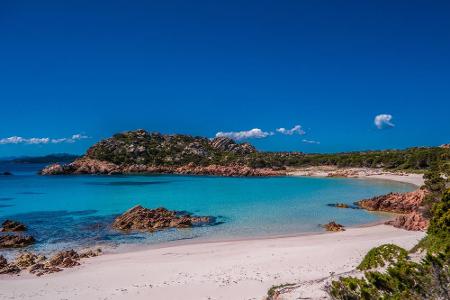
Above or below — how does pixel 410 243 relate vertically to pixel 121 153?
below

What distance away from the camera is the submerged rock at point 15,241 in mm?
22609

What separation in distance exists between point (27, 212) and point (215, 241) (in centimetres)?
2392

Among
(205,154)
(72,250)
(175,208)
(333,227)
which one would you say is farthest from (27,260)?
(205,154)

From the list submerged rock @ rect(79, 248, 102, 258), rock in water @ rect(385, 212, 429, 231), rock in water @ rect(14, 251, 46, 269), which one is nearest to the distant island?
rock in water @ rect(385, 212, 429, 231)

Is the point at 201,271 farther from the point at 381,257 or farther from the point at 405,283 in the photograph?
the point at 405,283

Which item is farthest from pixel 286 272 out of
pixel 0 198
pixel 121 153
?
pixel 121 153

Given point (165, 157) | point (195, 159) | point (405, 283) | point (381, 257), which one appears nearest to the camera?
point (405, 283)

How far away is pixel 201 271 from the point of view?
50.3ft

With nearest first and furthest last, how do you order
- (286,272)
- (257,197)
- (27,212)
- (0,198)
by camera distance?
(286,272) < (27,212) < (257,197) < (0,198)

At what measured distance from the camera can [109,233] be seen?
2623 centimetres

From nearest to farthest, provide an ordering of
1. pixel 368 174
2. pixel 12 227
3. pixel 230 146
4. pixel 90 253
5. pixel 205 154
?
1. pixel 90 253
2. pixel 12 227
3. pixel 368 174
4. pixel 205 154
5. pixel 230 146

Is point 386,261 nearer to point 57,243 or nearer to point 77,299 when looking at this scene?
point 77,299

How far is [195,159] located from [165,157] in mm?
8293

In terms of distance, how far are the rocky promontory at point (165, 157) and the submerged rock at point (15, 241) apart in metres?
67.5
